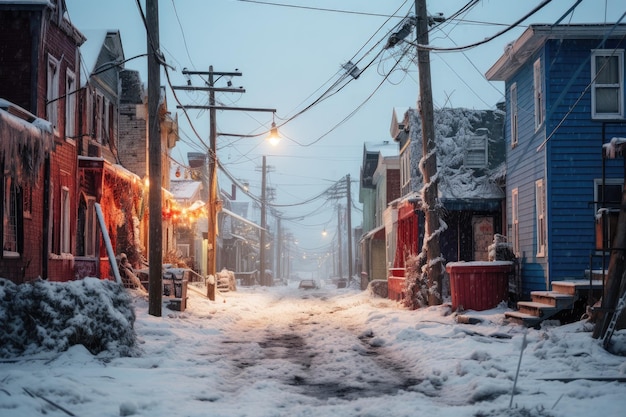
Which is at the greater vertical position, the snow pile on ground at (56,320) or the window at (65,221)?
the window at (65,221)

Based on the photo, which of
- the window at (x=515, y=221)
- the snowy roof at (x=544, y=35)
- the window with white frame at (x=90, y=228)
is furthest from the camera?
the window with white frame at (x=90, y=228)

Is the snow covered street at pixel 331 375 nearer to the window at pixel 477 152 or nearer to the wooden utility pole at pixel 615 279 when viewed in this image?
the wooden utility pole at pixel 615 279

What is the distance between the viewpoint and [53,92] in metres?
18.2

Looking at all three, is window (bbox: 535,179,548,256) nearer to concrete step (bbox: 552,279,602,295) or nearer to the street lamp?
concrete step (bbox: 552,279,602,295)

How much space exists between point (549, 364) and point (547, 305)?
508 centimetres

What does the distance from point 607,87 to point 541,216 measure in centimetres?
376

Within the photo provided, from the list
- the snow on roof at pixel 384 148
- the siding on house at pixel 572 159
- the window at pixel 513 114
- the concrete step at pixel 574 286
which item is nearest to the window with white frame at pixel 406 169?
the snow on roof at pixel 384 148

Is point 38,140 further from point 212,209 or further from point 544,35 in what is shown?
point 212,209

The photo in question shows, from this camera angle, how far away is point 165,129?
34719 mm

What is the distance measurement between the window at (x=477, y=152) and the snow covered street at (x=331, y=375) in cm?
1518

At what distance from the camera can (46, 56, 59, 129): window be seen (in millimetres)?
17750

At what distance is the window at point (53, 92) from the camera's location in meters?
17.8

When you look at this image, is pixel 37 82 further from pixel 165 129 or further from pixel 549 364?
pixel 165 129

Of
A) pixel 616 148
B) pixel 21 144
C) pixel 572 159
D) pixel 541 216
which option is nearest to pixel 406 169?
pixel 541 216
